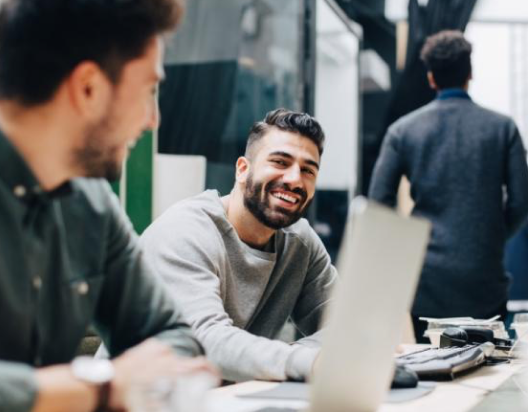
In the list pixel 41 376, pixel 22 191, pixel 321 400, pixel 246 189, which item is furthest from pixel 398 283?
pixel 246 189

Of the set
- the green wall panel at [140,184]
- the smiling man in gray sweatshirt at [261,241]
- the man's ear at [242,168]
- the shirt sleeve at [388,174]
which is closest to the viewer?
the smiling man in gray sweatshirt at [261,241]

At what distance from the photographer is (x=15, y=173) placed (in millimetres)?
1159

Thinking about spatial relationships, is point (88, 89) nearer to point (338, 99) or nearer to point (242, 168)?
point (242, 168)

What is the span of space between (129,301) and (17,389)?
1.68 ft

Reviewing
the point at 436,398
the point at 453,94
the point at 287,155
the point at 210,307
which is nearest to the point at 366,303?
the point at 436,398

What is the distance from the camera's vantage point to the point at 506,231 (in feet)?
9.70

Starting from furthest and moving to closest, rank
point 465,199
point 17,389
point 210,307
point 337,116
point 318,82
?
1. point 337,116
2. point 318,82
3. point 465,199
4. point 210,307
5. point 17,389

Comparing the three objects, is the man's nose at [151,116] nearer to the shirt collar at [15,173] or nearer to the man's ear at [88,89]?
the man's ear at [88,89]

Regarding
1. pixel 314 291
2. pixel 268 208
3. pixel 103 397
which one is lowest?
pixel 314 291

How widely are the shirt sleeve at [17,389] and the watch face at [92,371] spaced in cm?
6

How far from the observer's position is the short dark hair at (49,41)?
114 centimetres

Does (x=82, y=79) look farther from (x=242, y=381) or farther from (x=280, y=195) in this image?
(x=280, y=195)

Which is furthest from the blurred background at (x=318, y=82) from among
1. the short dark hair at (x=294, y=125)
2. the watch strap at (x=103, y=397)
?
the watch strap at (x=103, y=397)

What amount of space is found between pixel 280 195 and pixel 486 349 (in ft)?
2.28
